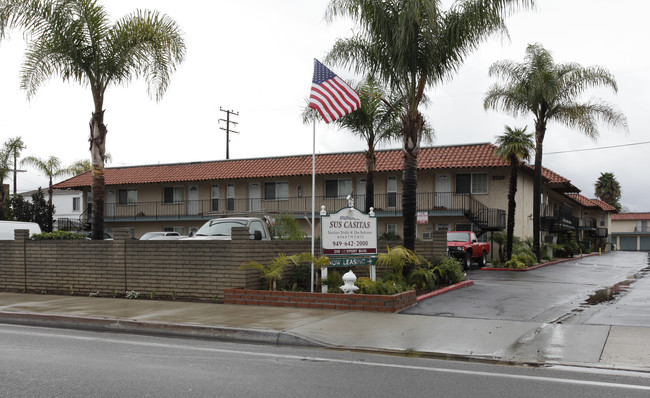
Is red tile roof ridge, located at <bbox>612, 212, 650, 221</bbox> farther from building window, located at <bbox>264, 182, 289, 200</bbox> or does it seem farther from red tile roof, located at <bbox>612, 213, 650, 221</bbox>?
building window, located at <bbox>264, 182, 289, 200</bbox>

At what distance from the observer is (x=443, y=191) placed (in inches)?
1271

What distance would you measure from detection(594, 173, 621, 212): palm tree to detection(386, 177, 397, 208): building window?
63.3 meters

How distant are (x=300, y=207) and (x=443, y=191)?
28.7 ft

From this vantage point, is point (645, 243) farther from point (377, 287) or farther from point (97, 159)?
point (97, 159)

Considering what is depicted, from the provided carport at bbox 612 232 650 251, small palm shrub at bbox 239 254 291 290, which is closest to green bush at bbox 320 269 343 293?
small palm shrub at bbox 239 254 291 290

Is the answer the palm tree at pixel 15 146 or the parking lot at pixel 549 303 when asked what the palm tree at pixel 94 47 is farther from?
the palm tree at pixel 15 146

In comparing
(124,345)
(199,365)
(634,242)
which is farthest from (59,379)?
(634,242)

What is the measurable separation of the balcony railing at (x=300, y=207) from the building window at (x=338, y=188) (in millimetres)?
269

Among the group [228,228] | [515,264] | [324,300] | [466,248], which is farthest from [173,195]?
[324,300]

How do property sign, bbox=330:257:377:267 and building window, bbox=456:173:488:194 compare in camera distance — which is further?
building window, bbox=456:173:488:194

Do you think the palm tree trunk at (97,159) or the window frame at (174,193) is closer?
the palm tree trunk at (97,159)

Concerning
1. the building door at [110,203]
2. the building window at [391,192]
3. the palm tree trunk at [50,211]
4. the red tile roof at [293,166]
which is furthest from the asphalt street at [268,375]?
the palm tree trunk at [50,211]

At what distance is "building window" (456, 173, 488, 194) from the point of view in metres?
31.6

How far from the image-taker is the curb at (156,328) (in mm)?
9408
